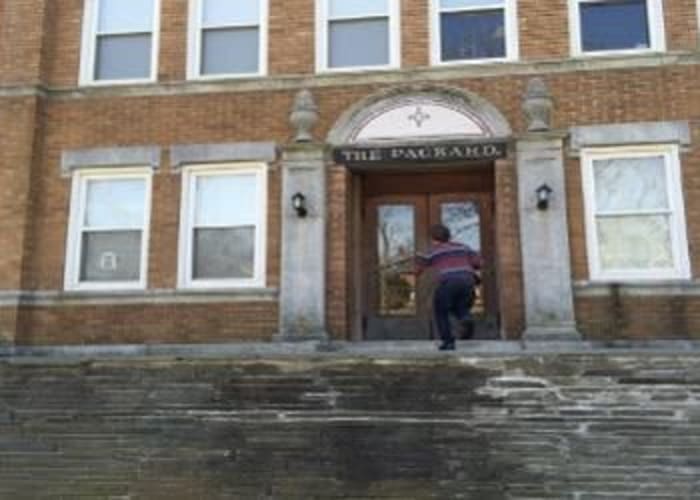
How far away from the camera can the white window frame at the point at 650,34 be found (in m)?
11.6

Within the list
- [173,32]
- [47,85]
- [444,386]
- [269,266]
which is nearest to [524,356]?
[444,386]

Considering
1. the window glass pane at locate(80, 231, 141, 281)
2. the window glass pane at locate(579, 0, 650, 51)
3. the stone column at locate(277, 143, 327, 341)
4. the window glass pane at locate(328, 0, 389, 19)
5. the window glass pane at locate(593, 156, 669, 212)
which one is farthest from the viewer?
the window glass pane at locate(328, 0, 389, 19)

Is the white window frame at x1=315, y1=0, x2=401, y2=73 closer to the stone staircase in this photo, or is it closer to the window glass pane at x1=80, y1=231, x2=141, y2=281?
the window glass pane at x1=80, y1=231, x2=141, y2=281

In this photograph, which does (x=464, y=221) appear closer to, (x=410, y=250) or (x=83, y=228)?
(x=410, y=250)

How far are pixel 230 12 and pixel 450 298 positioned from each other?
5.74 meters

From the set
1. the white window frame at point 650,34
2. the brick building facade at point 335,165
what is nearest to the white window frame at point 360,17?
→ the brick building facade at point 335,165

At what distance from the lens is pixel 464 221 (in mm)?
12617

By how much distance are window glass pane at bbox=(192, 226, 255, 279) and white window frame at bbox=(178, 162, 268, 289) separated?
76 millimetres

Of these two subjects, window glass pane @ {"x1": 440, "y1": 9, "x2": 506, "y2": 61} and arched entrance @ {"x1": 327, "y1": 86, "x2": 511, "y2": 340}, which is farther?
window glass pane @ {"x1": 440, "y1": 9, "x2": 506, "y2": 61}

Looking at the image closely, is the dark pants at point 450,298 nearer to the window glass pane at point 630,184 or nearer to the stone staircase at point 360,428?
Answer: the stone staircase at point 360,428

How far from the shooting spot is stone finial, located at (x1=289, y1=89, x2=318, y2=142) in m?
11.8

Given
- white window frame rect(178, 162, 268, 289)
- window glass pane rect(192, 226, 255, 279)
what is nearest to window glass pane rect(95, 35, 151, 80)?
white window frame rect(178, 162, 268, 289)

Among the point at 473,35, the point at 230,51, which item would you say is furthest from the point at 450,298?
the point at 230,51

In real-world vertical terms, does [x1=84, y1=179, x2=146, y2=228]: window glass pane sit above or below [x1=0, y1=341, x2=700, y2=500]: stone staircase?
above
